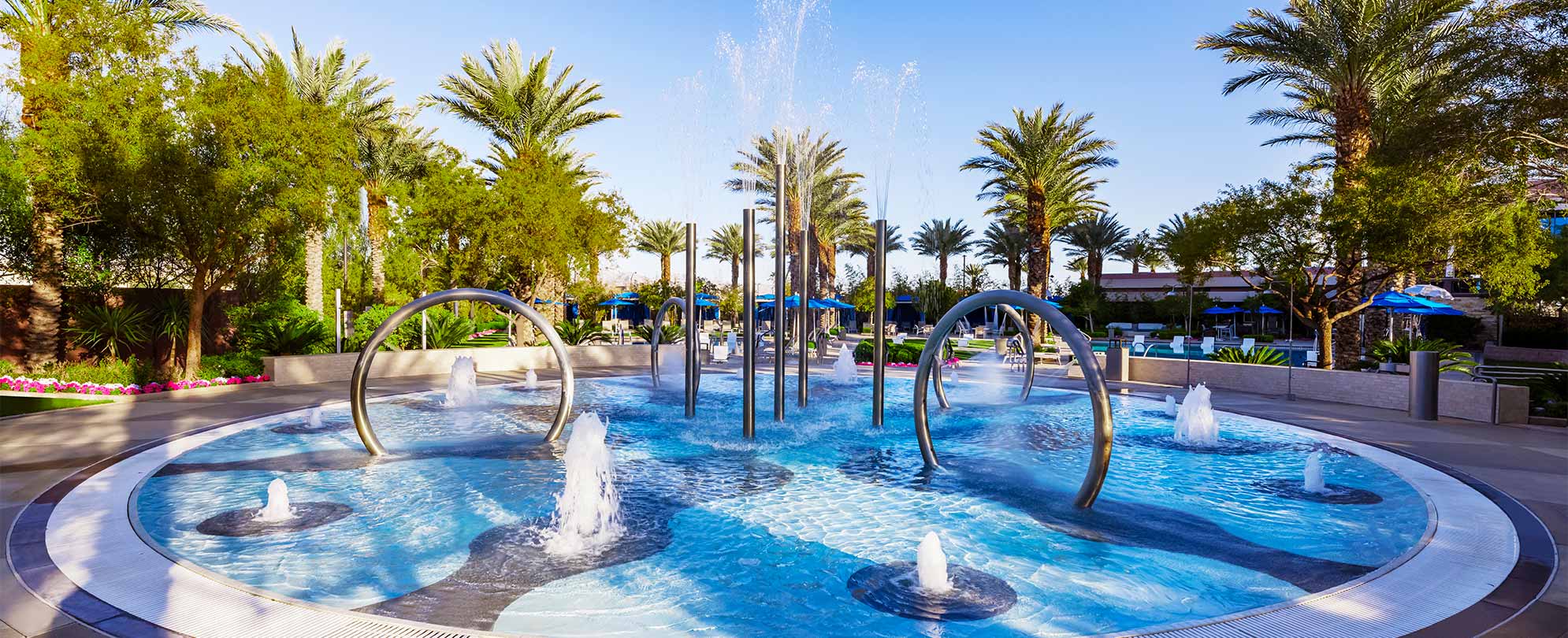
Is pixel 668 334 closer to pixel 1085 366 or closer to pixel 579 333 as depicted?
pixel 579 333

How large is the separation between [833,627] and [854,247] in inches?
2279

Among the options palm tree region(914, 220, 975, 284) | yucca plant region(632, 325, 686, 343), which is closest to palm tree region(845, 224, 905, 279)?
palm tree region(914, 220, 975, 284)

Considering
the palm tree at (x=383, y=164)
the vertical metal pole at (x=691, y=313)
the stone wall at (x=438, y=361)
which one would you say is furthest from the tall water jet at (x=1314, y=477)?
the palm tree at (x=383, y=164)

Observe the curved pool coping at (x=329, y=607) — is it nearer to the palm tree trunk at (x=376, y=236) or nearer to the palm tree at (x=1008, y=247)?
the palm tree trunk at (x=376, y=236)

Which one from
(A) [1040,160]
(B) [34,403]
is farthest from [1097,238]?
(B) [34,403]

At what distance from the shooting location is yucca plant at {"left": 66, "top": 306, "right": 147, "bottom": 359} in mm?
14688

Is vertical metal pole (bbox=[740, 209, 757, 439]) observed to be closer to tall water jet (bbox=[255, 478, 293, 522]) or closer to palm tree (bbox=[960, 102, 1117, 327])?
tall water jet (bbox=[255, 478, 293, 522])

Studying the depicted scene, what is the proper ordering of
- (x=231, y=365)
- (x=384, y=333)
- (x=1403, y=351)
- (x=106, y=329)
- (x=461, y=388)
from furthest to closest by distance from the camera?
(x=1403, y=351), (x=231, y=365), (x=106, y=329), (x=461, y=388), (x=384, y=333)

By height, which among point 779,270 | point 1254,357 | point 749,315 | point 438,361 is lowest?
point 438,361

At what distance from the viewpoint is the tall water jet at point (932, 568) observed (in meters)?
4.70

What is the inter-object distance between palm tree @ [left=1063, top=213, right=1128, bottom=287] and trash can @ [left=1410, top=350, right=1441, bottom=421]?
4163cm

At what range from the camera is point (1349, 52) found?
18.1 meters

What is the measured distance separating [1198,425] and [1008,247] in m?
44.3

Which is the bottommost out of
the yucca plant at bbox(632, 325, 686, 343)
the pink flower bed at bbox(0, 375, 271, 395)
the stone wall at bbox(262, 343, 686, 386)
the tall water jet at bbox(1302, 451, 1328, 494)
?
the tall water jet at bbox(1302, 451, 1328, 494)
